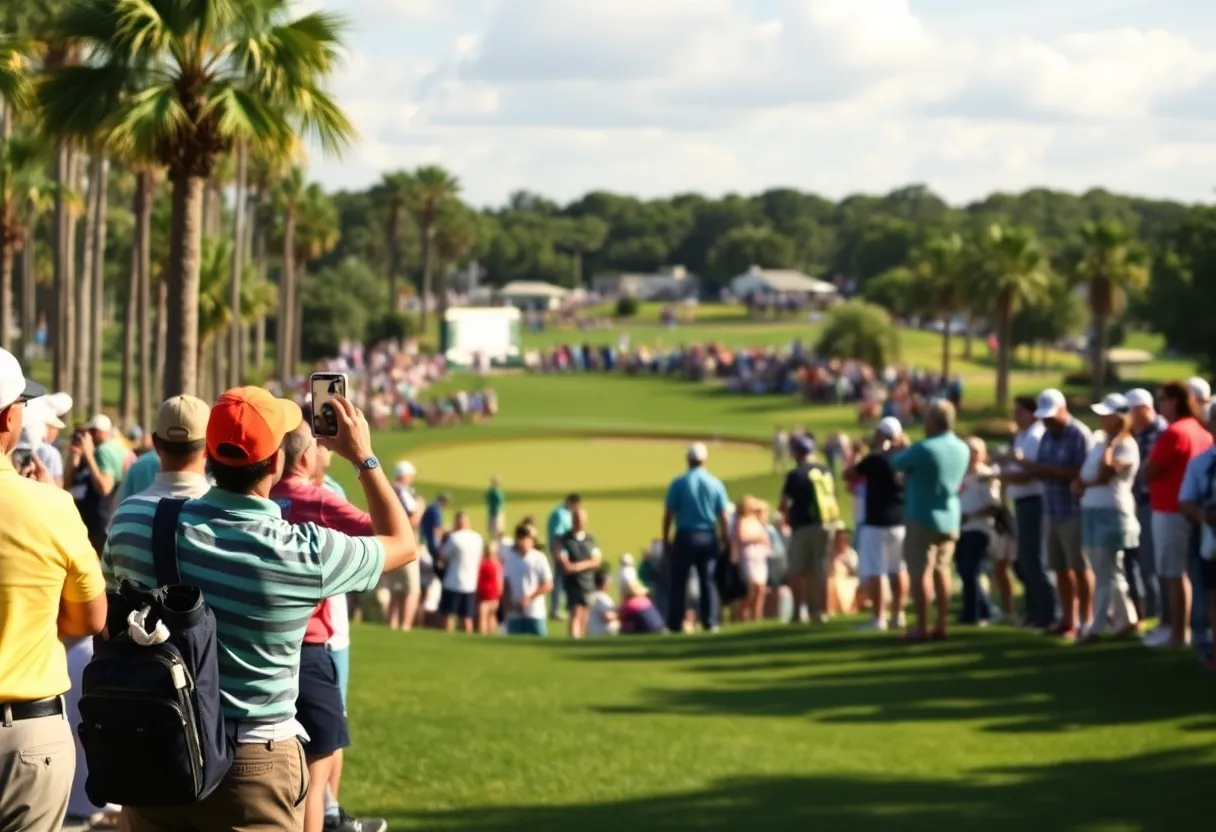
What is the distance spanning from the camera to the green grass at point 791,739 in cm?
912

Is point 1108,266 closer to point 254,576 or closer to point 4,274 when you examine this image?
point 4,274

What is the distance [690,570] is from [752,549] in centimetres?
124

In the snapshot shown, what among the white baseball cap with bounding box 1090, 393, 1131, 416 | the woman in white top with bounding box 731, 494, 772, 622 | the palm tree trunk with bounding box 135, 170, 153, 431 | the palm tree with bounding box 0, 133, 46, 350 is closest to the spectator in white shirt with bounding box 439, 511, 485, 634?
the woman in white top with bounding box 731, 494, 772, 622

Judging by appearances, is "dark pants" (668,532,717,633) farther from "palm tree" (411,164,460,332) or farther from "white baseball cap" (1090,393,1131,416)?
"palm tree" (411,164,460,332)

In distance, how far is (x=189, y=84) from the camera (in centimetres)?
1967

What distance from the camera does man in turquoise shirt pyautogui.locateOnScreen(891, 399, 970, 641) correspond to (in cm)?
1412

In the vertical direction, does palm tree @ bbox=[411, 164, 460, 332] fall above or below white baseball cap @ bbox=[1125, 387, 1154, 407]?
above

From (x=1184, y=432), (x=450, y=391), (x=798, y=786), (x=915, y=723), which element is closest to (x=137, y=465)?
(x=798, y=786)

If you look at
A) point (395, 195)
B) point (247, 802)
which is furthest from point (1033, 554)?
point (395, 195)

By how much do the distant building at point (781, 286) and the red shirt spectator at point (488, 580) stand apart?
140m

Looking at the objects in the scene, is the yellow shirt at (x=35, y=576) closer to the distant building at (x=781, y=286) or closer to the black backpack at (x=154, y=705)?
the black backpack at (x=154, y=705)

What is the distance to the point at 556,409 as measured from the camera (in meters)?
71.2

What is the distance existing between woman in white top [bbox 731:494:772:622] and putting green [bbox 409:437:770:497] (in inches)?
927

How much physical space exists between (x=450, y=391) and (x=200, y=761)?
71.3 meters
